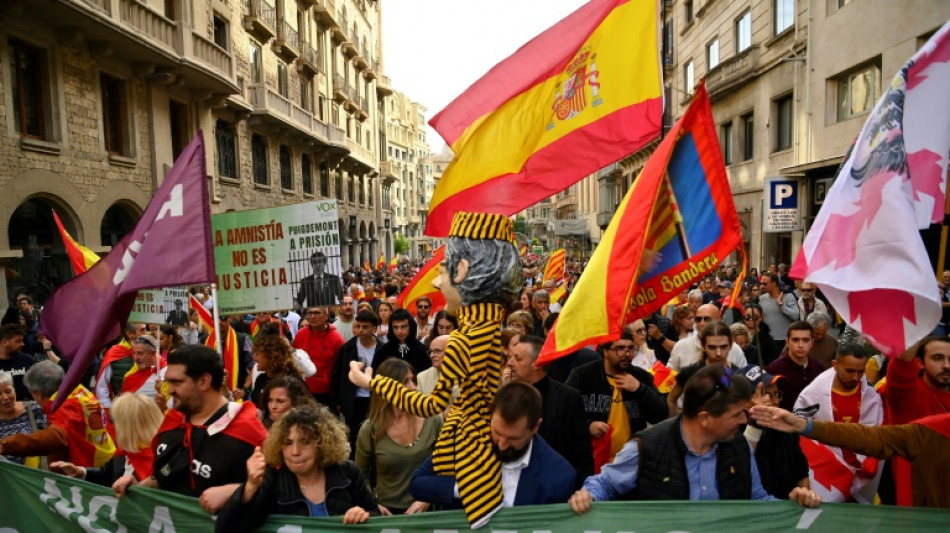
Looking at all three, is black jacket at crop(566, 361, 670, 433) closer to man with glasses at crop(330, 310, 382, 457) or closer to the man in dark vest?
the man in dark vest

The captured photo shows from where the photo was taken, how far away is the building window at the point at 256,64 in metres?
25.5

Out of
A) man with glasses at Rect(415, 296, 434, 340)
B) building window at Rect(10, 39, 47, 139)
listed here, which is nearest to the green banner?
man with glasses at Rect(415, 296, 434, 340)

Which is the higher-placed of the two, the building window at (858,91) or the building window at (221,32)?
the building window at (221,32)

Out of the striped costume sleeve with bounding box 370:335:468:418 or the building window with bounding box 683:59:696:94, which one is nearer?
the striped costume sleeve with bounding box 370:335:468:418

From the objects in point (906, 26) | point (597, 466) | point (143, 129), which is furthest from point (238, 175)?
point (597, 466)

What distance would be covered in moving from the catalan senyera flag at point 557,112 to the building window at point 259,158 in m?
22.7

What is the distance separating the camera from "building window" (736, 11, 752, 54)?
21.1 metres

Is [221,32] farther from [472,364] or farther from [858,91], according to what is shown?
[472,364]

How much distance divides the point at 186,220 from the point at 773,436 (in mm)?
3854

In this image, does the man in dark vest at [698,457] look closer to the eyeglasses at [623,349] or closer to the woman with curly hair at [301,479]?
the woman with curly hair at [301,479]

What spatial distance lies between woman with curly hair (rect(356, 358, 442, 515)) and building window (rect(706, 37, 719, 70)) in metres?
23.3

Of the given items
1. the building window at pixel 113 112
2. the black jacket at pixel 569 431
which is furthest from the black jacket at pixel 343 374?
the building window at pixel 113 112

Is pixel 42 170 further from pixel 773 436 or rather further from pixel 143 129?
pixel 773 436

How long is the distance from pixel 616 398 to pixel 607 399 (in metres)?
0.06
